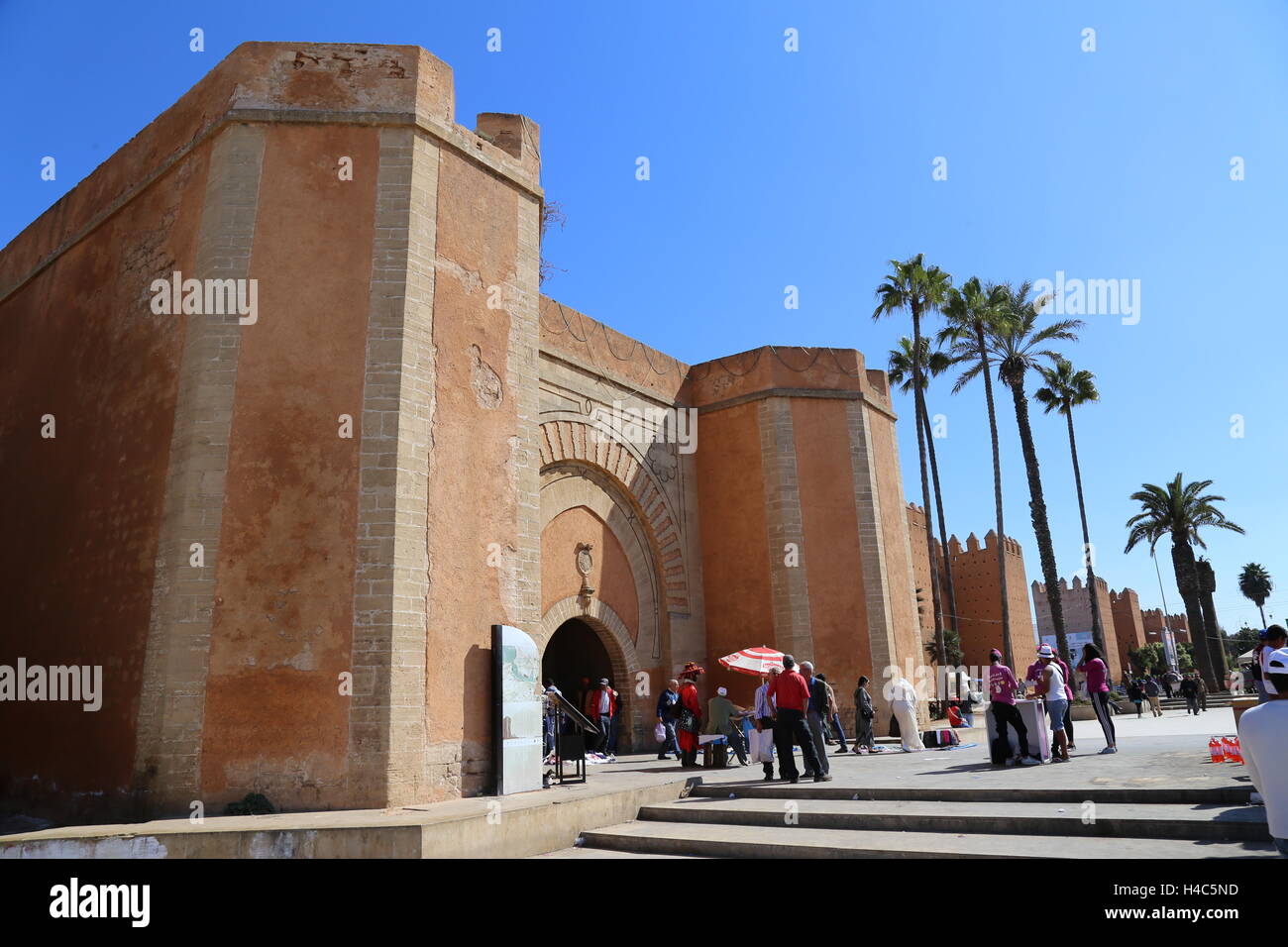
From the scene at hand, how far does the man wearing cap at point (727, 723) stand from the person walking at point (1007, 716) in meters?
3.41

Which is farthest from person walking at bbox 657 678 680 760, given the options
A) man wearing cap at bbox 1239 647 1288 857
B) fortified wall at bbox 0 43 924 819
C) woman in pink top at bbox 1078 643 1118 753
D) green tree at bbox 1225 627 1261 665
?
green tree at bbox 1225 627 1261 665

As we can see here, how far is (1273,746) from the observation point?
3605 millimetres

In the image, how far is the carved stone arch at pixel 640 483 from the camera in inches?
514

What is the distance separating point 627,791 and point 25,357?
9841 millimetres

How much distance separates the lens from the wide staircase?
196 inches

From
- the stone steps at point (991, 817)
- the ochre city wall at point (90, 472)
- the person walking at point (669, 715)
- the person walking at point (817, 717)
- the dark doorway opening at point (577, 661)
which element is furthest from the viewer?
the dark doorway opening at point (577, 661)

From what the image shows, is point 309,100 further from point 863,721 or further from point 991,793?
point 863,721

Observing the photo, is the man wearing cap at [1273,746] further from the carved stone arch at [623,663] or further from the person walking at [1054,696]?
the carved stone arch at [623,663]

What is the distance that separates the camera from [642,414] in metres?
15.0

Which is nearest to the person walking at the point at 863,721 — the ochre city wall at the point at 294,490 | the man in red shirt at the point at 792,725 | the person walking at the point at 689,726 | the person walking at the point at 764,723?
the person walking at the point at 764,723

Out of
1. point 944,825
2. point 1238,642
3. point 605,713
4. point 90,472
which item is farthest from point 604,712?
point 1238,642

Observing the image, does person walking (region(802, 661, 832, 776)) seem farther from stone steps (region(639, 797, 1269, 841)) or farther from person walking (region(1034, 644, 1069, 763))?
person walking (region(1034, 644, 1069, 763))

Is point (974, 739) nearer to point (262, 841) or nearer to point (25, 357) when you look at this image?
point (262, 841)
